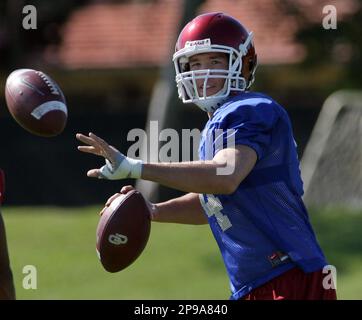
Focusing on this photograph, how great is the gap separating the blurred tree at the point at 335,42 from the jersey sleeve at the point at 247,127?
39.3 feet

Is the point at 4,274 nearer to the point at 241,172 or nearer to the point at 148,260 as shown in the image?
the point at 241,172

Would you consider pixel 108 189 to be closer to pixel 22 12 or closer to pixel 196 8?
pixel 196 8

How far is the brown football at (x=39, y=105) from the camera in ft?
17.4

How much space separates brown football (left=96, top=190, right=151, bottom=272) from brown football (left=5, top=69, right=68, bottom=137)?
56 centimetres

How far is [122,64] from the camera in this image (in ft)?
68.1

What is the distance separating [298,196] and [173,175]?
2.25 ft

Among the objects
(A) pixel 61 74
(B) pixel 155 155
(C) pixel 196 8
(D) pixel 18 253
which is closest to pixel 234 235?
(D) pixel 18 253

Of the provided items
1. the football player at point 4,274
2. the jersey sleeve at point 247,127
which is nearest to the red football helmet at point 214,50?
the jersey sleeve at point 247,127

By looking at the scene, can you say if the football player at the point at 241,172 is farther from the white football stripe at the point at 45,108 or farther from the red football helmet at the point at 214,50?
the white football stripe at the point at 45,108

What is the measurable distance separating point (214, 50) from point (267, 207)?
2.51ft

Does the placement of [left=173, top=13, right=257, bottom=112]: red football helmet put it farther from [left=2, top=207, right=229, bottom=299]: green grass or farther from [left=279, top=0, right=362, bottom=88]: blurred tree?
[left=279, top=0, right=362, bottom=88]: blurred tree

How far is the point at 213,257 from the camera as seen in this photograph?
39.6 ft

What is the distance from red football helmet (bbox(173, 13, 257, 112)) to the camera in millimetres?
5012

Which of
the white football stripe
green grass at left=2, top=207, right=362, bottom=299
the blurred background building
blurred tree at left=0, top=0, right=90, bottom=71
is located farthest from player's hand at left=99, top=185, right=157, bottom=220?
blurred tree at left=0, top=0, right=90, bottom=71
